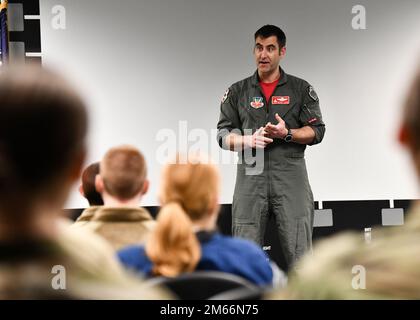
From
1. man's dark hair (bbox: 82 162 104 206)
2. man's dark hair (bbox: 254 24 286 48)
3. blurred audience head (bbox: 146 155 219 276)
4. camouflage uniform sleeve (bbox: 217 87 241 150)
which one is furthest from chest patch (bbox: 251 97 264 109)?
blurred audience head (bbox: 146 155 219 276)

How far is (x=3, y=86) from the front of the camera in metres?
0.97

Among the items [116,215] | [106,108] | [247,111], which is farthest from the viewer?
[106,108]

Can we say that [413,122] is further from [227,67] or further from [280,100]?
[227,67]

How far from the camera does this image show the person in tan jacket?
5.46ft

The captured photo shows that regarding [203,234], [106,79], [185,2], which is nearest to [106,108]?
[106,79]

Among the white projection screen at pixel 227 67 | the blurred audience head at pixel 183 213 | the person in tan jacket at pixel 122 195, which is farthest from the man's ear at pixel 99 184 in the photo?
the white projection screen at pixel 227 67

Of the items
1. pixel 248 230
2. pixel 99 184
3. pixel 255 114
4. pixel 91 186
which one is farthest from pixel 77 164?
pixel 248 230

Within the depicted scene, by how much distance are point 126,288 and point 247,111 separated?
1.86m

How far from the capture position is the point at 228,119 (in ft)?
9.34

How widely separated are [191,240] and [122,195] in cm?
38

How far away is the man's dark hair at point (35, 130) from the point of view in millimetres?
965

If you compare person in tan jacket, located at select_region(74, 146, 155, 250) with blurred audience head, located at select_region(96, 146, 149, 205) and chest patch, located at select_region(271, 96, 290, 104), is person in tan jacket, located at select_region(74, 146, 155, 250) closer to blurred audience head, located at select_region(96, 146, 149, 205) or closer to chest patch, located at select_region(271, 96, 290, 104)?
blurred audience head, located at select_region(96, 146, 149, 205)

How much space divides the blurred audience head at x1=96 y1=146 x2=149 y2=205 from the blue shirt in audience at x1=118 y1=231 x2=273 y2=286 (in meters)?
0.31

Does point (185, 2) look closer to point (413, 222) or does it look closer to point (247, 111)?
point (247, 111)
